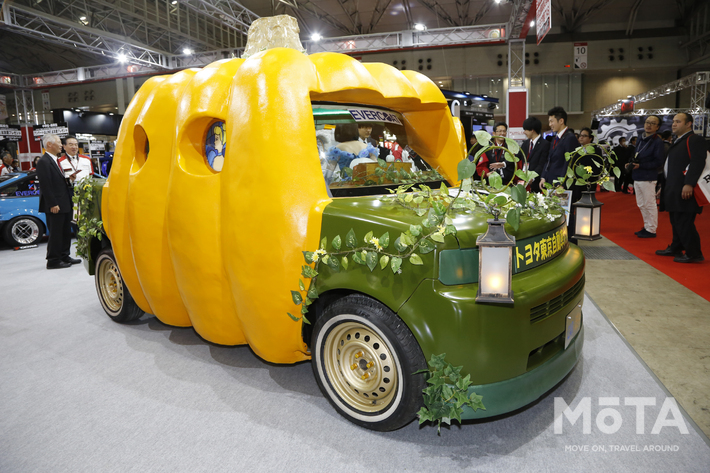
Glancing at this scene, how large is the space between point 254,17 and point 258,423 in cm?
1667

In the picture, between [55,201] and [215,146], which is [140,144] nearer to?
[215,146]

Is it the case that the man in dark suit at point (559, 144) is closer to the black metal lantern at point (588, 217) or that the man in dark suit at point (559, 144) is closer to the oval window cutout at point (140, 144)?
the black metal lantern at point (588, 217)

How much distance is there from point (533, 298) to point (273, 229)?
1.35m

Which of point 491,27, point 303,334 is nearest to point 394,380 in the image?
point 303,334

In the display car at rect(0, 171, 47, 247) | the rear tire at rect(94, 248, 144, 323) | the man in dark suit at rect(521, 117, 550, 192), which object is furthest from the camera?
the display car at rect(0, 171, 47, 247)

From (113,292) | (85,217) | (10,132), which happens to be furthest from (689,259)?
(10,132)

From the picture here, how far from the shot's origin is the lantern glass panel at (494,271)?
6.17 feet

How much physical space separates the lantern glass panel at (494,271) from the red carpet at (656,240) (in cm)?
370

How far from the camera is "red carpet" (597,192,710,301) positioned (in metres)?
4.98

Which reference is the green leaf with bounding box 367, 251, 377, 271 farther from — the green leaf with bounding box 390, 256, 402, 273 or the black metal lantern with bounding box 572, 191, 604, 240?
the black metal lantern with bounding box 572, 191, 604, 240

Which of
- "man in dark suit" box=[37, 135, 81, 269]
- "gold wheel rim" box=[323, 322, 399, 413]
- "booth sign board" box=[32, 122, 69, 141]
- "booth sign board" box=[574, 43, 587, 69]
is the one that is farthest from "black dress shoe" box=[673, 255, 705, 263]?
"booth sign board" box=[32, 122, 69, 141]

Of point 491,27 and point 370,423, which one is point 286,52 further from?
point 491,27

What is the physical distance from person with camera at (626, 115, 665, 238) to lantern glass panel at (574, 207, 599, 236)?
4808 mm

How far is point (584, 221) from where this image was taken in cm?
317
